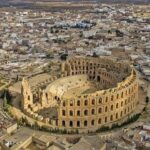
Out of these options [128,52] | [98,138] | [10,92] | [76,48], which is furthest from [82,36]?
[98,138]

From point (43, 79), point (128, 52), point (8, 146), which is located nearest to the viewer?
point (8, 146)

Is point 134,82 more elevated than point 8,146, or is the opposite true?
point 134,82

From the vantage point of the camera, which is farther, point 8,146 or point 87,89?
point 87,89

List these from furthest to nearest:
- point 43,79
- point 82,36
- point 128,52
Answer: point 82,36
point 128,52
point 43,79

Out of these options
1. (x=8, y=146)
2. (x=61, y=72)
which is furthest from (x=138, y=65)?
(x=8, y=146)

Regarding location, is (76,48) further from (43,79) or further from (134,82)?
(134,82)

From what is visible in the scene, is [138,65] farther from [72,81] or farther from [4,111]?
[4,111]
